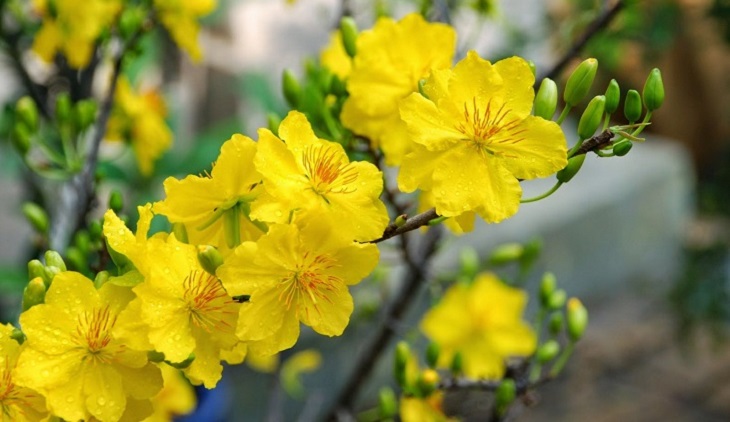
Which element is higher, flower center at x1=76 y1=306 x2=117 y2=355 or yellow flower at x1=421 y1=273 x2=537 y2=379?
flower center at x1=76 y1=306 x2=117 y2=355

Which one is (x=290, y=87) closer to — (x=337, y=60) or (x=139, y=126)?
(x=337, y=60)

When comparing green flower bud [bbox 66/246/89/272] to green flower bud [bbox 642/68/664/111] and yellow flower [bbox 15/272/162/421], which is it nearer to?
yellow flower [bbox 15/272/162/421]

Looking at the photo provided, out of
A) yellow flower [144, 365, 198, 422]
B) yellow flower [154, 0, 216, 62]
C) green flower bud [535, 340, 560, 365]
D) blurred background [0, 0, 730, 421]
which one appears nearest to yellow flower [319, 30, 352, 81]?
yellow flower [154, 0, 216, 62]

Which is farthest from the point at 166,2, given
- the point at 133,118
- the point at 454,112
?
the point at 454,112

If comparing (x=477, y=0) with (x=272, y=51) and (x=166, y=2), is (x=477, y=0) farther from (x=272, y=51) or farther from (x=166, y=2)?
(x=272, y=51)

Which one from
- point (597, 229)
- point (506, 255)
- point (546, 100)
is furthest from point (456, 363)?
point (597, 229)

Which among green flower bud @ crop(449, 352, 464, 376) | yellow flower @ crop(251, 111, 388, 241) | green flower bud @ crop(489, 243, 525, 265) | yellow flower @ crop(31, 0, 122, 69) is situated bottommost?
green flower bud @ crop(489, 243, 525, 265)
